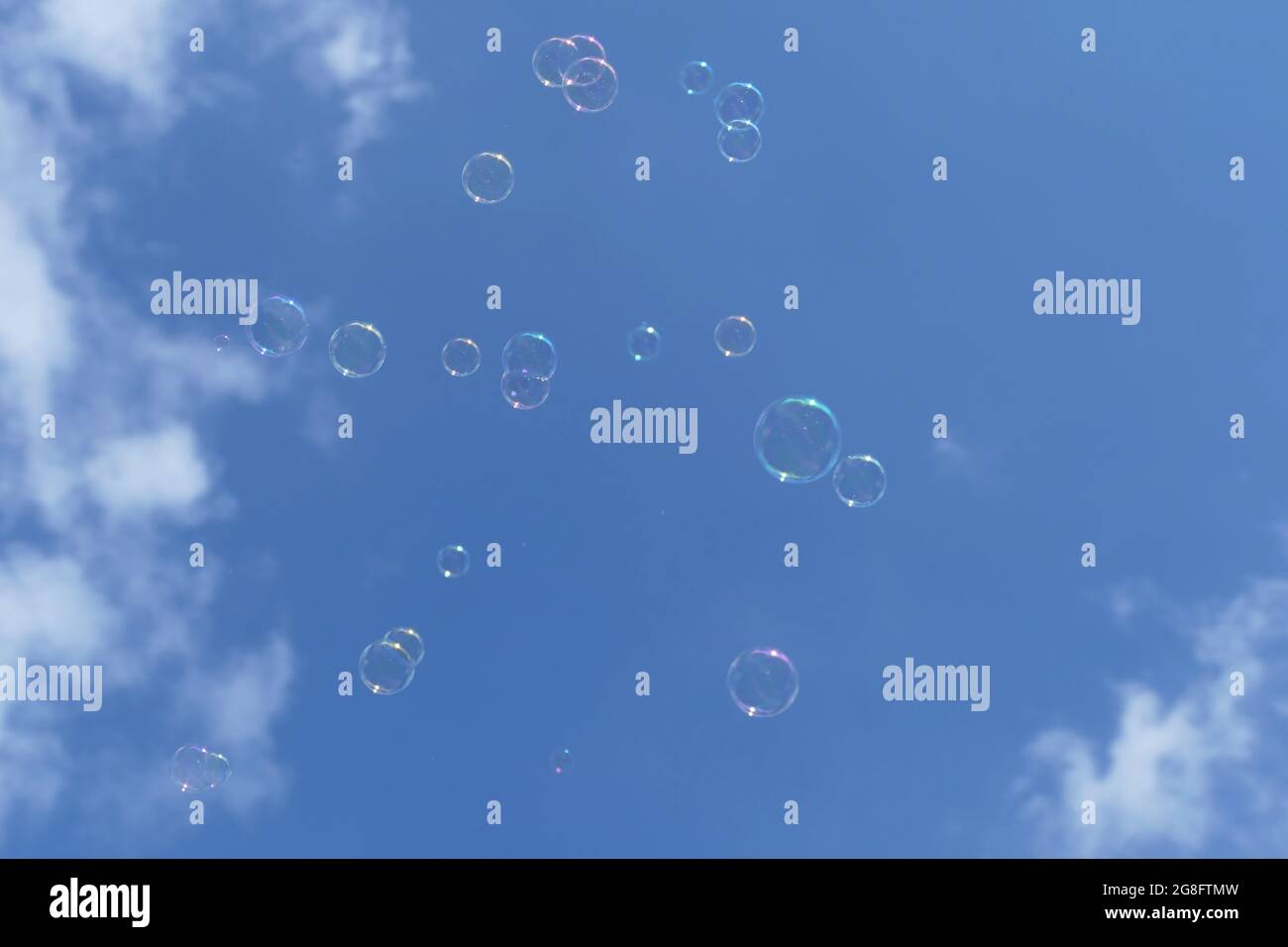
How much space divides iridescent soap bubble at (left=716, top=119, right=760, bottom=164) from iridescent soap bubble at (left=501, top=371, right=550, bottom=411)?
5.08 metres

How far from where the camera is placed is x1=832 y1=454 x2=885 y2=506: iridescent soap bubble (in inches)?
768

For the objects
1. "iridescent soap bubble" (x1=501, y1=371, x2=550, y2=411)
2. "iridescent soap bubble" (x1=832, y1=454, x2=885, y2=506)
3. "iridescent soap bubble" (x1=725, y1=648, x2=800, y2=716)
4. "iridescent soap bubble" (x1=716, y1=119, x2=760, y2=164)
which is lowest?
"iridescent soap bubble" (x1=725, y1=648, x2=800, y2=716)

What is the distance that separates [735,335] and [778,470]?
2.68 meters

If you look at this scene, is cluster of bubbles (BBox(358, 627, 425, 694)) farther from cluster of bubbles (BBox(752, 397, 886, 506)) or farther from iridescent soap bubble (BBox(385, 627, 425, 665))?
cluster of bubbles (BBox(752, 397, 886, 506))

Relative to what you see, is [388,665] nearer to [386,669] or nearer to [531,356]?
[386,669]

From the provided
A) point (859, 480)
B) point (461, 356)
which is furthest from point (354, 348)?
point (859, 480)

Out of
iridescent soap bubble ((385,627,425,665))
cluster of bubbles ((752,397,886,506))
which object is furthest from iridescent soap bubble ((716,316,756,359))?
iridescent soap bubble ((385,627,425,665))

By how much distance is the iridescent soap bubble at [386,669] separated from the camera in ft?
64.7

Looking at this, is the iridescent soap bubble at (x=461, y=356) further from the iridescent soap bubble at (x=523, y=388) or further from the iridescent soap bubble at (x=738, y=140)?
the iridescent soap bubble at (x=738, y=140)

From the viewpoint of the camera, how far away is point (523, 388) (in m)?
20.1

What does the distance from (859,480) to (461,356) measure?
23.6 feet

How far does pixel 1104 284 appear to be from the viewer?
20.4 meters
